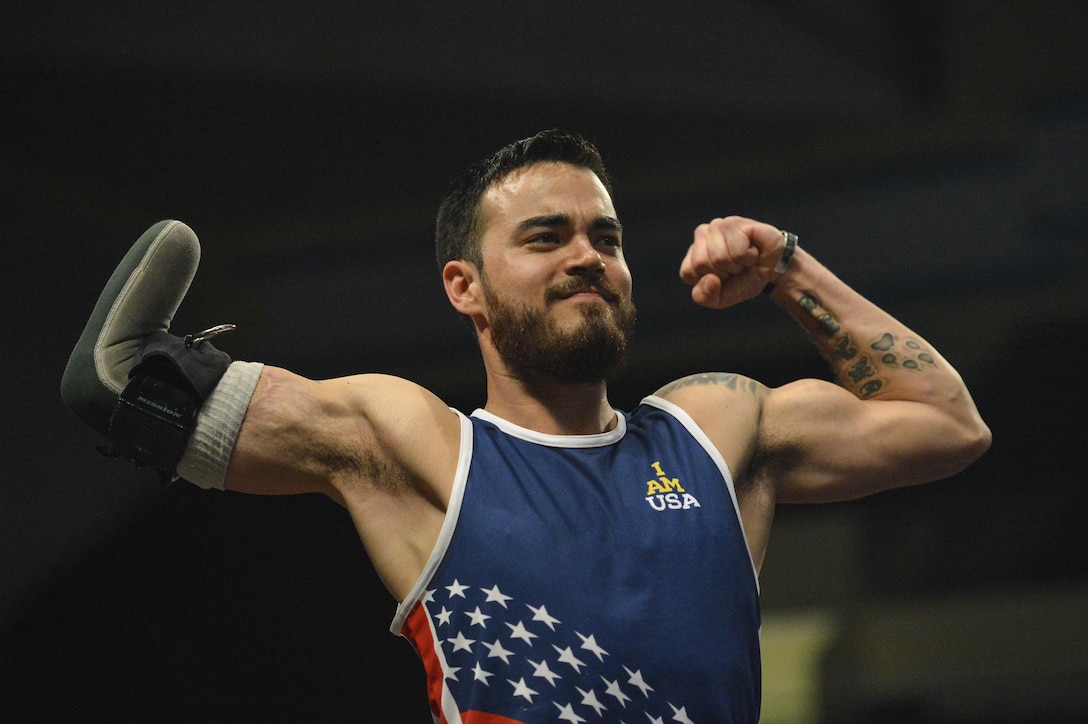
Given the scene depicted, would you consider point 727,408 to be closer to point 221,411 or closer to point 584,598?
point 584,598

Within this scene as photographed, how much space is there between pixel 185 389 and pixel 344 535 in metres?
1.38

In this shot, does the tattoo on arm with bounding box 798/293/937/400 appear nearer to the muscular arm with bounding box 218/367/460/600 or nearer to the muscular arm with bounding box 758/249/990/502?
the muscular arm with bounding box 758/249/990/502

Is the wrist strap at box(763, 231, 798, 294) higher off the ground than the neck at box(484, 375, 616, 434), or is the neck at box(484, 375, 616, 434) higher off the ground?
the wrist strap at box(763, 231, 798, 294)

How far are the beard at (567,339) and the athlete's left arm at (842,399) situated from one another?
0.42 ft

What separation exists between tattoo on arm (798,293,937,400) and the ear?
49 centimetres

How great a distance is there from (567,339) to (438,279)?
130 cm

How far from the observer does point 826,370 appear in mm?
2734

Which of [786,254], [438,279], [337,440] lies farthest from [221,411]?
[438,279]

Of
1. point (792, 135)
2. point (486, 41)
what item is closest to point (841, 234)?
point (792, 135)

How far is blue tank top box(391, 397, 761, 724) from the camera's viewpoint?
1.32m

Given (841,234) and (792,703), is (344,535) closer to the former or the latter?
(792,703)

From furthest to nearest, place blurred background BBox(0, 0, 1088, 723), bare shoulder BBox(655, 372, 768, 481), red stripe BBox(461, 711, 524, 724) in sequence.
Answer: blurred background BBox(0, 0, 1088, 723) < bare shoulder BBox(655, 372, 768, 481) < red stripe BBox(461, 711, 524, 724)

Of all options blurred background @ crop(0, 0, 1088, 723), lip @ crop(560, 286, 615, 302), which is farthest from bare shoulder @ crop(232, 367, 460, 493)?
blurred background @ crop(0, 0, 1088, 723)

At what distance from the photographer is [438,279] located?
A: 2.78 metres
